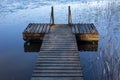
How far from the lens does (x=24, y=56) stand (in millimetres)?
10375

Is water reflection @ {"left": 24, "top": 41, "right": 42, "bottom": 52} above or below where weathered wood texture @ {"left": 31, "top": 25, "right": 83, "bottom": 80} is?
below

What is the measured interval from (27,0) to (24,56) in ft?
52.0

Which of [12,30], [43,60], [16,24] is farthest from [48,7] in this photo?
[43,60]

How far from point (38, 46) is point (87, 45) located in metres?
2.35

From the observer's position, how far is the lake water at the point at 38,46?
335 inches

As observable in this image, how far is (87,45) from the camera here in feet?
38.9

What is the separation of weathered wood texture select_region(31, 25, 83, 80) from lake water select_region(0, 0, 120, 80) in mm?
714

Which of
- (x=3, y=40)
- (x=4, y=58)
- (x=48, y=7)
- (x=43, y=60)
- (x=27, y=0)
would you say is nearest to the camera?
(x=43, y=60)

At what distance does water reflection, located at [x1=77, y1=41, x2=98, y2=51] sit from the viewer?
11315 mm

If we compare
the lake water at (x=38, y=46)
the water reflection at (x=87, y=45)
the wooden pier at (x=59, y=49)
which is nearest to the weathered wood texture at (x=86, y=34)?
the wooden pier at (x=59, y=49)

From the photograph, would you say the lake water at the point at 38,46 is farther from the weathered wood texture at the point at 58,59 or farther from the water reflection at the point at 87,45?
the weathered wood texture at the point at 58,59

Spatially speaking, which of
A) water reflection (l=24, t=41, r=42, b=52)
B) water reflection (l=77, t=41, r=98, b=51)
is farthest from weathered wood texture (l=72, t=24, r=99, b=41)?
water reflection (l=24, t=41, r=42, b=52)

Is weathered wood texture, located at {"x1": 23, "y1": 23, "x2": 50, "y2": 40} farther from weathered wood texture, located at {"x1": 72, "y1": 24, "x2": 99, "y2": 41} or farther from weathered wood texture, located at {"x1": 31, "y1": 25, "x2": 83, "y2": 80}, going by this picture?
weathered wood texture, located at {"x1": 72, "y1": 24, "x2": 99, "y2": 41}

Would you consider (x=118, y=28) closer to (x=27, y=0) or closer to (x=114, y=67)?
(x=114, y=67)
